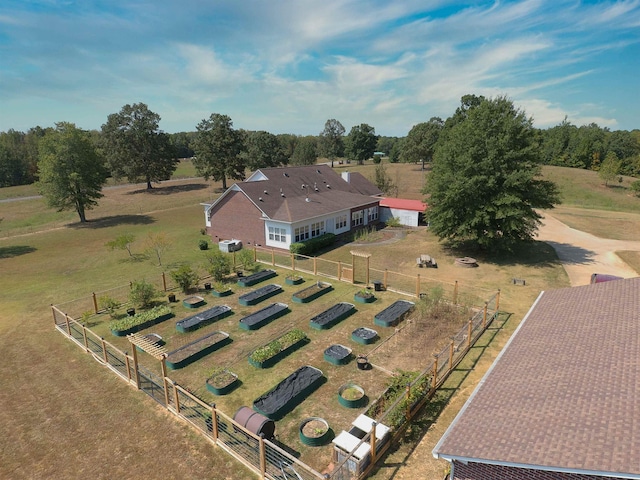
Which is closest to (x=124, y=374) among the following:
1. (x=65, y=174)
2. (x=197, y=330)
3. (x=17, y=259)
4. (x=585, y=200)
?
(x=197, y=330)

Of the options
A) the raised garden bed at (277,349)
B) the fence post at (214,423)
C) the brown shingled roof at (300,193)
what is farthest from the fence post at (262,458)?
the brown shingled roof at (300,193)

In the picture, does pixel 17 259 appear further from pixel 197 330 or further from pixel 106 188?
pixel 106 188

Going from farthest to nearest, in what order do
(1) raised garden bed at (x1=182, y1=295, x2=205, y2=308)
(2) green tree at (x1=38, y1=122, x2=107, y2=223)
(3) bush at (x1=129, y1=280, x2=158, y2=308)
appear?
(2) green tree at (x1=38, y1=122, x2=107, y2=223) < (1) raised garden bed at (x1=182, y1=295, x2=205, y2=308) < (3) bush at (x1=129, y1=280, x2=158, y2=308)

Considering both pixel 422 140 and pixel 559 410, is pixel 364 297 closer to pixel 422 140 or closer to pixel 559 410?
pixel 559 410

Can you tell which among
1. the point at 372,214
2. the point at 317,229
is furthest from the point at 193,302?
the point at 372,214

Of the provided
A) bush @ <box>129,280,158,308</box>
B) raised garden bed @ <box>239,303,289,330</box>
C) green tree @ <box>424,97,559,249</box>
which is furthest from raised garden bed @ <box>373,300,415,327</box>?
bush @ <box>129,280,158,308</box>

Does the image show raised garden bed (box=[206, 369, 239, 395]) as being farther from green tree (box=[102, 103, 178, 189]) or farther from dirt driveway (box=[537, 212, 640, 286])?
green tree (box=[102, 103, 178, 189])

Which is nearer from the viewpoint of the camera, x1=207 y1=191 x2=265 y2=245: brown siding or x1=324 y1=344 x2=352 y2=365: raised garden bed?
x1=324 y1=344 x2=352 y2=365: raised garden bed
